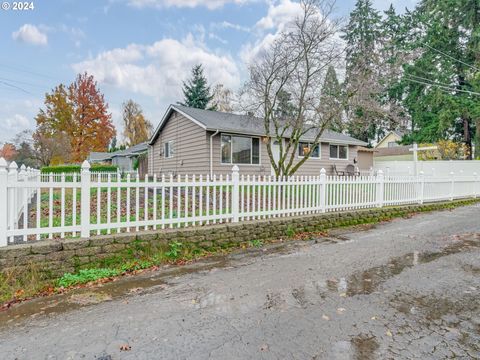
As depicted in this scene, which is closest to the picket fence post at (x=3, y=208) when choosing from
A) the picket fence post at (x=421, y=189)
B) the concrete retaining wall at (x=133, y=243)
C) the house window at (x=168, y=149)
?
the concrete retaining wall at (x=133, y=243)

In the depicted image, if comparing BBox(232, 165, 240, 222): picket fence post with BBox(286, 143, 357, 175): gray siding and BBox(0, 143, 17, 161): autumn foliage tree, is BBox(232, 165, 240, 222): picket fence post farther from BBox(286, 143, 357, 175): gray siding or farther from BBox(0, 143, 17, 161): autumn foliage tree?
BBox(0, 143, 17, 161): autumn foliage tree

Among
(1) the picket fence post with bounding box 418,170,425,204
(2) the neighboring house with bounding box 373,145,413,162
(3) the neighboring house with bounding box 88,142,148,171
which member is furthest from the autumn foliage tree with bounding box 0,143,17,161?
(2) the neighboring house with bounding box 373,145,413,162

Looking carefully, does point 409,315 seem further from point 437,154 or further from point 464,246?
point 437,154

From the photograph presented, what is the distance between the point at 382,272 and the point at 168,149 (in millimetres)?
15951

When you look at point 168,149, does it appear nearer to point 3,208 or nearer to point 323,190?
point 323,190

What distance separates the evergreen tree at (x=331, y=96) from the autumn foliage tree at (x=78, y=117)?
3167 centimetres

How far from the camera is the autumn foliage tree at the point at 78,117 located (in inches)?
1383

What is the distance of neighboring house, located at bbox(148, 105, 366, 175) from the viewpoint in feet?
48.4

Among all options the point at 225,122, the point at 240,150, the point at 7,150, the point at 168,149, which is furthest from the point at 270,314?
the point at 7,150

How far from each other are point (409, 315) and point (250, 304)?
65.3 inches

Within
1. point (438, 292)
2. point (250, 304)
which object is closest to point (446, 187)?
point (438, 292)

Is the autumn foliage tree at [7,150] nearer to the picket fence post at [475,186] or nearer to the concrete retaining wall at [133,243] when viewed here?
the concrete retaining wall at [133,243]

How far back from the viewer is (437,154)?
25.5 m

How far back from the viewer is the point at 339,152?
1994cm
